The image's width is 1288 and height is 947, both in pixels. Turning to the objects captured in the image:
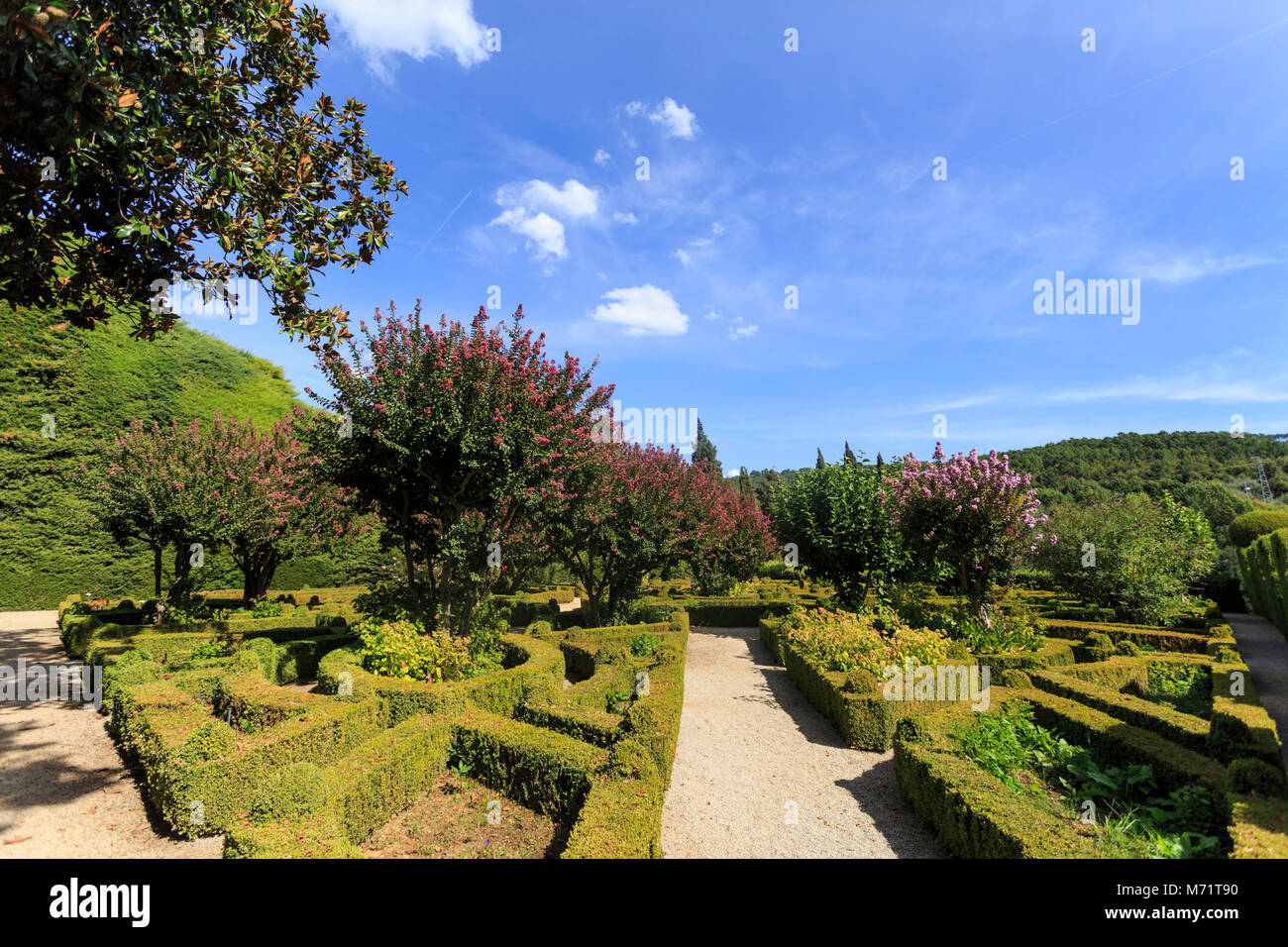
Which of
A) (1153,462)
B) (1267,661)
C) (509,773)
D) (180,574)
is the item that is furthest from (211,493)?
(1153,462)

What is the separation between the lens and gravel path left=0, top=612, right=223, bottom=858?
4996 millimetres

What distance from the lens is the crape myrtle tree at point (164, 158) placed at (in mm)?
3986

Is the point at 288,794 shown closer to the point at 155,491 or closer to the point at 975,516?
the point at 155,491

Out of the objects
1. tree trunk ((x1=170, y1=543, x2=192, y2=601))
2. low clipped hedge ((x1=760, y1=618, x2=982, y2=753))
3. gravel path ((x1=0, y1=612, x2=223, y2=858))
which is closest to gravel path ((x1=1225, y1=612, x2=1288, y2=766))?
low clipped hedge ((x1=760, y1=618, x2=982, y2=753))

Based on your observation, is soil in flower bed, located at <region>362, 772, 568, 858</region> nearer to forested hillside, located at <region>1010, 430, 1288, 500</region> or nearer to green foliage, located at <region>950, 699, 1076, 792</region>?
green foliage, located at <region>950, 699, 1076, 792</region>

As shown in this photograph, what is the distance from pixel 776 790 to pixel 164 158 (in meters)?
8.79

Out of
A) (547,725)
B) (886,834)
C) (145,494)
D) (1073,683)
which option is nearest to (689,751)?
(547,725)

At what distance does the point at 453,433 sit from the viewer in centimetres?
926

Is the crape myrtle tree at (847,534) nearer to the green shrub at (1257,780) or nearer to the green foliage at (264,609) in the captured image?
the green shrub at (1257,780)

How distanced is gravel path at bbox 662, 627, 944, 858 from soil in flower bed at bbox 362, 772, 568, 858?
1207 mm

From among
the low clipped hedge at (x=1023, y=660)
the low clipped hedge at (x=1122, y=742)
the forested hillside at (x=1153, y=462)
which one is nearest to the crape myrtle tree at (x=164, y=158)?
the low clipped hedge at (x=1122, y=742)
